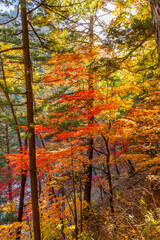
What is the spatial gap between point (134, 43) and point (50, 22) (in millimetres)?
3675

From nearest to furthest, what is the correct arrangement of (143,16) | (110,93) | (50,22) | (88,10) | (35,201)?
(35,201)
(143,16)
(50,22)
(88,10)
(110,93)

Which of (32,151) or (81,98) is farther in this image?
(81,98)

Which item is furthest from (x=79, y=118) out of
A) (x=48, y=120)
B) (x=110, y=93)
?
(x=110, y=93)

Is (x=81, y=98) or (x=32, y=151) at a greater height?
(x=81, y=98)

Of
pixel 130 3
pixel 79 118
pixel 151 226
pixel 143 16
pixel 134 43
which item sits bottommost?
pixel 151 226

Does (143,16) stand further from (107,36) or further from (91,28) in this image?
(91,28)

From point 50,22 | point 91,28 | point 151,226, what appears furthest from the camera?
point 91,28

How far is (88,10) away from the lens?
6.35 m

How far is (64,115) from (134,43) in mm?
3766

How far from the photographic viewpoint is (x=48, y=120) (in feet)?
18.6

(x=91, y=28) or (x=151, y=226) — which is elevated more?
(x=91, y=28)

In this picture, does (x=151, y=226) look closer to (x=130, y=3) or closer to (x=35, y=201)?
(x=35, y=201)

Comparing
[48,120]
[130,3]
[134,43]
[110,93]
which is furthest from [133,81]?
[48,120]

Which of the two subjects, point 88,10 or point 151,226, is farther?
point 88,10
